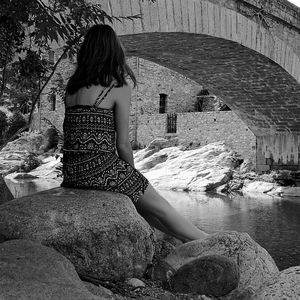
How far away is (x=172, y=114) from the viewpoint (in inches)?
846

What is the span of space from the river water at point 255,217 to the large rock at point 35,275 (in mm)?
3857

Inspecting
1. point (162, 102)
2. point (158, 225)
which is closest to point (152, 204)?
point (158, 225)

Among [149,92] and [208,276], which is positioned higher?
[149,92]

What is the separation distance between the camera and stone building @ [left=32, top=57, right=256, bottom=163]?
1911 centimetres

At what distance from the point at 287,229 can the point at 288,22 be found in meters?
4.24

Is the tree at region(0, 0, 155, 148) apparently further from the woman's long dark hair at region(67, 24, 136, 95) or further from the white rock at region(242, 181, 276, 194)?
the white rock at region(242, 181, 276, 194)

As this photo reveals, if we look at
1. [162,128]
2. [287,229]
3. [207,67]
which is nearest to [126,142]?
[287,229]

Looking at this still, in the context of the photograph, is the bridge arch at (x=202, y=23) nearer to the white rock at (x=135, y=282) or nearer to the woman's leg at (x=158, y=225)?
the woman's leg at (x=158, y=225)

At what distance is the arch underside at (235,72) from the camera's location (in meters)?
8.69

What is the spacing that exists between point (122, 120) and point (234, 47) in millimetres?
6519

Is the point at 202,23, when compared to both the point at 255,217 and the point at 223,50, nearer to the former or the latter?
the point at 223,50

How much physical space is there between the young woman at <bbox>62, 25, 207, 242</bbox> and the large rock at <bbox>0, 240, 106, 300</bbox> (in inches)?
29.0

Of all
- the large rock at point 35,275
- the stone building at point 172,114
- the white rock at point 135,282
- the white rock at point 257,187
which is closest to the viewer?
the large rock at point 35,275

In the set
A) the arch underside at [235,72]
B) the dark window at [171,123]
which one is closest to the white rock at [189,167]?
the dark window at [171,123]
